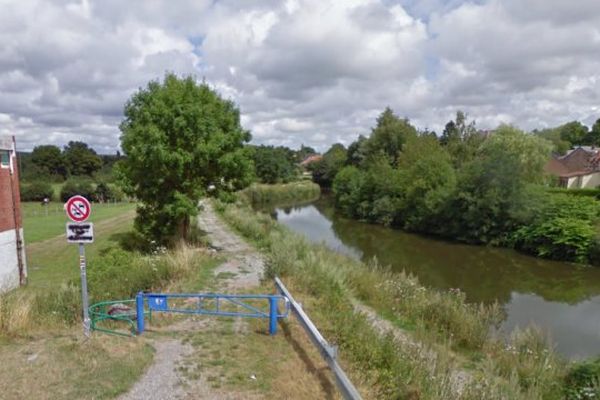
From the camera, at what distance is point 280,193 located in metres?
66.0

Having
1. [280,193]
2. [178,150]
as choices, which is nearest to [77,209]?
[178,150]

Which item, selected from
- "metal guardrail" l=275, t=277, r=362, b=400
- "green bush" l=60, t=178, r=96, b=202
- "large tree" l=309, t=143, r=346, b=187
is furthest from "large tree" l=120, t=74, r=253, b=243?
"large tree" l=309, t=143, r=346, b=187

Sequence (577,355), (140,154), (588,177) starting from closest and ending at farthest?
1. (577,355)
2. (140,154)
3. (588,177)

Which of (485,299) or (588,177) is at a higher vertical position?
(588,177)

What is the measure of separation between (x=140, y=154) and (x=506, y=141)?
3459cm

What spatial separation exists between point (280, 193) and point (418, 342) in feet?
190

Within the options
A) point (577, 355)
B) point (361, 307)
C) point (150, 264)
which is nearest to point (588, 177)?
point (577, 355)

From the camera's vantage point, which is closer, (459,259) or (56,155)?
(459,259)

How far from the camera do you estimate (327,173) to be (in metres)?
83.0

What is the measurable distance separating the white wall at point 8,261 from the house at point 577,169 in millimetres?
50647

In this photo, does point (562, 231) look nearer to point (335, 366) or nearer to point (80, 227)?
point (335, 366)

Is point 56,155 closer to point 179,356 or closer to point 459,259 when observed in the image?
point 459,259

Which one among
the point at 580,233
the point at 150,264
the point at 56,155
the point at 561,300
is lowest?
the point at 561,300

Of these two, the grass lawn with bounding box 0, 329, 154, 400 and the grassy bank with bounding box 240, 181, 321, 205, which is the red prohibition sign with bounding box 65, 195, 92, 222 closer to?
the grass lawn with bounding box 0, 329, 154, 400
